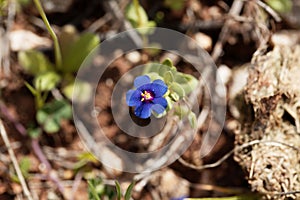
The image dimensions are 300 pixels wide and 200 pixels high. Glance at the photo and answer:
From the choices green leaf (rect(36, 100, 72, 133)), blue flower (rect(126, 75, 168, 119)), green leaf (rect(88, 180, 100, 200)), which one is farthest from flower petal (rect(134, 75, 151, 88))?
green leaf (rect(36, 100, 72, 133))

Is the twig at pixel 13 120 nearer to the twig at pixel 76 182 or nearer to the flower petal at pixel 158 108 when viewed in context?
the twig at pixel 76 182

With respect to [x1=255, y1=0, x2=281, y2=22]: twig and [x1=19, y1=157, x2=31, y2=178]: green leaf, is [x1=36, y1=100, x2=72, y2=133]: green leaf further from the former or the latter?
[x1=255, y1=0, x2=281, y2=22]: twig

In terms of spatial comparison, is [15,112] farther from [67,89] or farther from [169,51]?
[169,51]


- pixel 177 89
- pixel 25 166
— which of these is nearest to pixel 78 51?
pixel 25 166

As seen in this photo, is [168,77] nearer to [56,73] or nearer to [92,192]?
[92,192]

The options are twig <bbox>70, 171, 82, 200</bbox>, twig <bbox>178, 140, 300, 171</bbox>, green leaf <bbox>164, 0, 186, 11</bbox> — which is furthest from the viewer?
green leaf <bbox>164, 0, 186, 11</bbox>

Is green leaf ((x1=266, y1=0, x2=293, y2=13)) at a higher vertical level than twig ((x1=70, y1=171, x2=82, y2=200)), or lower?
higher
